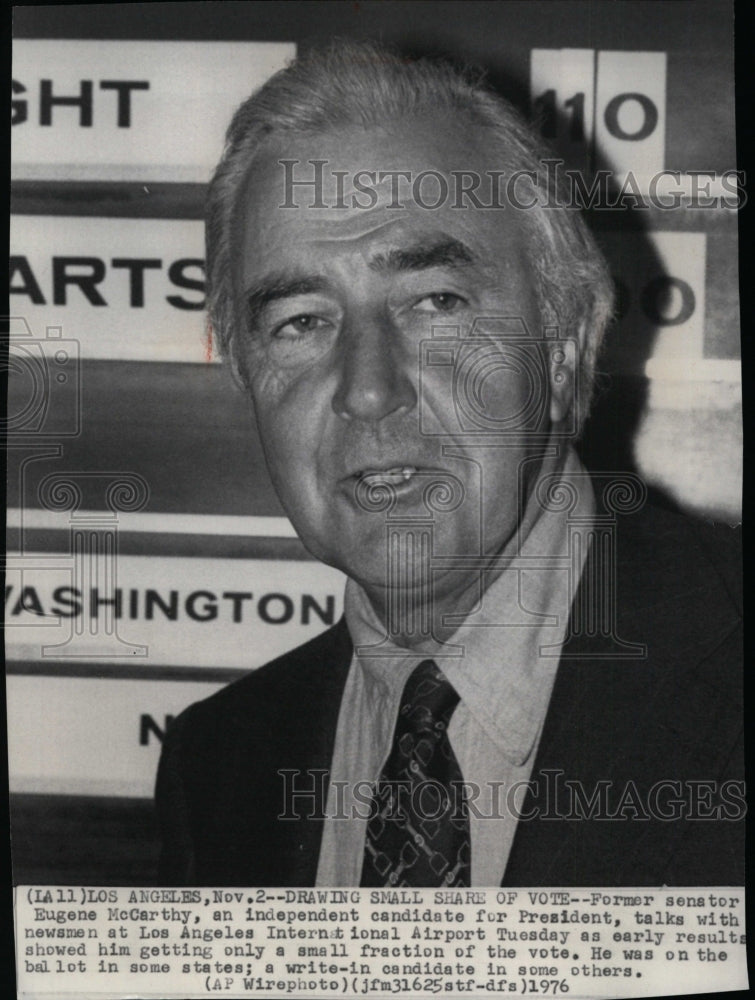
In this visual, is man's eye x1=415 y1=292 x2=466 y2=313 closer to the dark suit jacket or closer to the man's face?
the man's face

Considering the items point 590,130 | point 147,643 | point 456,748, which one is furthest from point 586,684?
point 590,130

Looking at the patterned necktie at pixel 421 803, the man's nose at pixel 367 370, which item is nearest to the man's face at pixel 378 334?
the man's nose at pixel 367 370

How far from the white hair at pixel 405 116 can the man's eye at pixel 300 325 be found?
0.05 metres

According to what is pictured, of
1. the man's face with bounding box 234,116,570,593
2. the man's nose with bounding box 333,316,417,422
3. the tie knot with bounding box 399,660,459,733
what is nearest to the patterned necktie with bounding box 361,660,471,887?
the tie knot with bounding box 399,660,459,733

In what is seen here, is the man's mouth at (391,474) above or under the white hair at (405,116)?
under

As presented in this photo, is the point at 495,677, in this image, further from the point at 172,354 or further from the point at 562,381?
the point at 172,354

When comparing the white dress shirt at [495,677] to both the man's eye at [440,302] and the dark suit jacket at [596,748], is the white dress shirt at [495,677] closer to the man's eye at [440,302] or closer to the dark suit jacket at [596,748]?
the dark suit jacket at [596,748]

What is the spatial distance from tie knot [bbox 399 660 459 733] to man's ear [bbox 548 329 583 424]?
0.90ft

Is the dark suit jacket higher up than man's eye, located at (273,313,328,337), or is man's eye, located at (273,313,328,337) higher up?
man's eye, located at (273,313,328,337)

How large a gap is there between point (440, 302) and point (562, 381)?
15 centimetres

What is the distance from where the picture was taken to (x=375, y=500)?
3.32 feet

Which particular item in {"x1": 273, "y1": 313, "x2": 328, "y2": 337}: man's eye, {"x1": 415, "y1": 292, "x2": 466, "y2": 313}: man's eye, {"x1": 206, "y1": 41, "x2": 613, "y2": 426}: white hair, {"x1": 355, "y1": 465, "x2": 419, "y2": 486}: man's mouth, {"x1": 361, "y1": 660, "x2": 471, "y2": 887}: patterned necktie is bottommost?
{"x1": 361, "y1": 660, "x2": 471, "y2": 887}: patterned necktie

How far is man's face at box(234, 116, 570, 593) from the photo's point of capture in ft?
3.22

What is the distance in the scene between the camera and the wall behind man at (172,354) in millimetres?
1038
